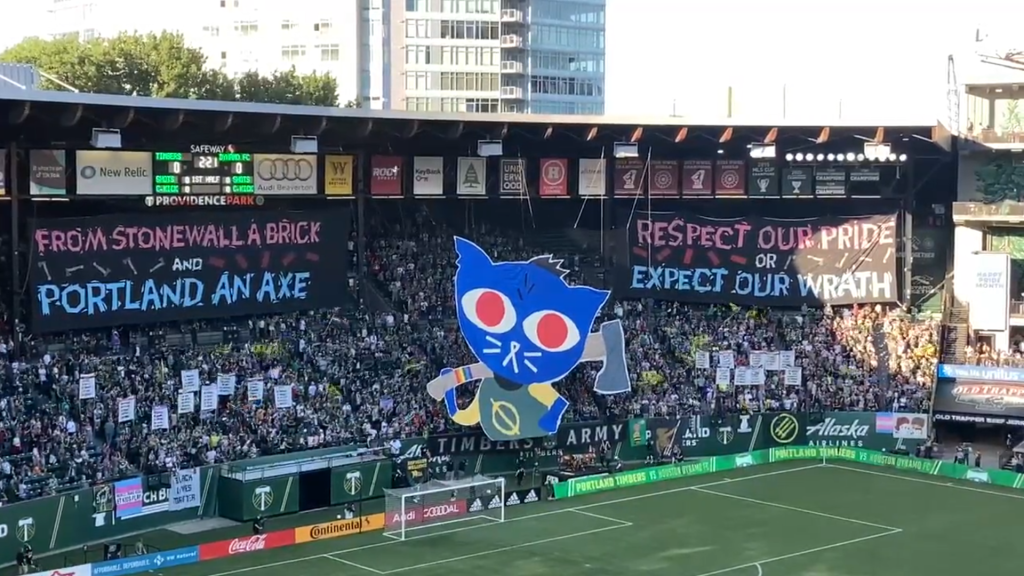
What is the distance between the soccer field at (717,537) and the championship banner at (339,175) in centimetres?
1349

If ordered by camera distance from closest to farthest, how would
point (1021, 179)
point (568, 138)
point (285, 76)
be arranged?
point (568, 138), point (1021, 179), point (285, 76)

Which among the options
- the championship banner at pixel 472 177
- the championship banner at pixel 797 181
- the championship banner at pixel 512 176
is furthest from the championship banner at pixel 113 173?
the championship banner at pixel 797 181

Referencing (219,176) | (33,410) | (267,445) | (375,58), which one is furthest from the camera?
(375,58)

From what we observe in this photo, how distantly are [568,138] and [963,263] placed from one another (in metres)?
16.9

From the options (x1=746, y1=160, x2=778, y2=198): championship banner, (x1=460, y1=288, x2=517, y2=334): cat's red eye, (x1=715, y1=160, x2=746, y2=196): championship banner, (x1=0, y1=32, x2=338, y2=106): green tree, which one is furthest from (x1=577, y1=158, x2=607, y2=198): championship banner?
(x1=0, y1=32, x2=338, y2=106): green tree

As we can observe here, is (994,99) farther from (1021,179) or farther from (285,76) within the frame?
(285,76)

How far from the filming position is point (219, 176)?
42750mm

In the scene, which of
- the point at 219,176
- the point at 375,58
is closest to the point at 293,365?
the point at 219,176

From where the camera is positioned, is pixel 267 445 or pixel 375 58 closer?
pixel 267 445

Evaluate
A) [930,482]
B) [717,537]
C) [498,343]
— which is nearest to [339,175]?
[498,343]

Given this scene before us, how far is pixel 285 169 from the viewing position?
147ft

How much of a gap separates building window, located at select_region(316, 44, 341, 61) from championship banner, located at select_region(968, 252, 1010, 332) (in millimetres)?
64735

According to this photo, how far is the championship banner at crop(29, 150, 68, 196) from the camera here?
39375 mm

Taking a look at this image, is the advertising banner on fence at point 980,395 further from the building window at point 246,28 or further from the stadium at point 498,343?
the building window at point 246,28
